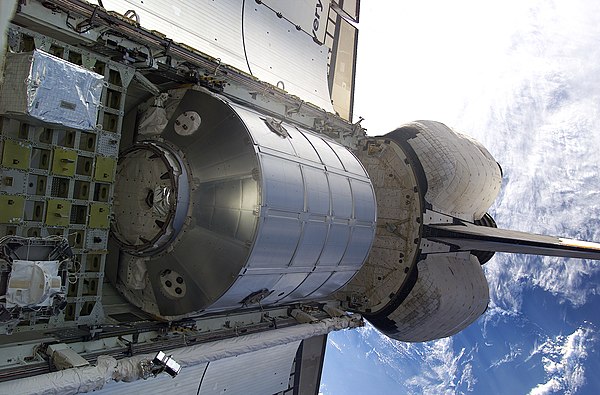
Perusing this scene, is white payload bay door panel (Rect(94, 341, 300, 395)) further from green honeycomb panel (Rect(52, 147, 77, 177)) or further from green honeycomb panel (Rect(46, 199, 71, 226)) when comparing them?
green honeycomb panel (Rect(52, 147, 77, 177))

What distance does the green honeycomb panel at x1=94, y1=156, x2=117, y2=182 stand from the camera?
580cm

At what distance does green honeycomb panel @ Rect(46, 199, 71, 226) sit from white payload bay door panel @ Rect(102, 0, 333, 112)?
2644 mm

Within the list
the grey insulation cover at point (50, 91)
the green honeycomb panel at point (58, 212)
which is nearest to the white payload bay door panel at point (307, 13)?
the grey insulation cover at point (50, 91)

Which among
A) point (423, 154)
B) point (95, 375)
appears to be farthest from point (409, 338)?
point (95, 375)

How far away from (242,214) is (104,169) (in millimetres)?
1610

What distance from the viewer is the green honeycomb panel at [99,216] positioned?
228 inches

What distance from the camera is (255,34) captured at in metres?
9.27

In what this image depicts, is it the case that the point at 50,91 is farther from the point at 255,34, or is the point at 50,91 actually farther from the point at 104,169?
the point at 255,34

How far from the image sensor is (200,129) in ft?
21.8

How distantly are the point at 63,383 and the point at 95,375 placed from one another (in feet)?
1.01

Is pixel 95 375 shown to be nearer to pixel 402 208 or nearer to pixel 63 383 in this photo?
pixel 63 383

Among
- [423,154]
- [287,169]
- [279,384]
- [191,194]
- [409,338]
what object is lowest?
[279,384]

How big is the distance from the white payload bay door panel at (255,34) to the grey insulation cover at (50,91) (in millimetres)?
1789

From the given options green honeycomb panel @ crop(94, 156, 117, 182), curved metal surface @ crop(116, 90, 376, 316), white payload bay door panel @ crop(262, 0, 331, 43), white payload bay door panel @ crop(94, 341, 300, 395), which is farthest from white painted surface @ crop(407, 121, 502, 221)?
green honeycomb panel @ crop(94, 156, 117, 182)
